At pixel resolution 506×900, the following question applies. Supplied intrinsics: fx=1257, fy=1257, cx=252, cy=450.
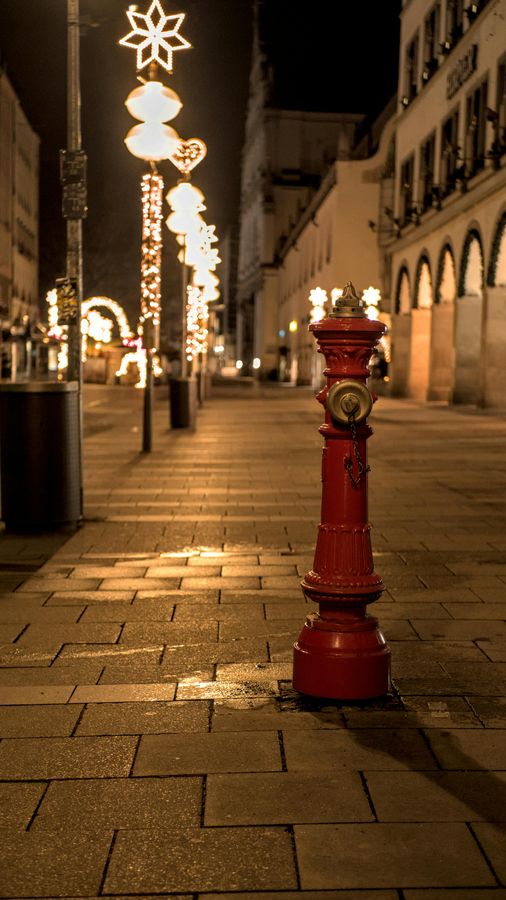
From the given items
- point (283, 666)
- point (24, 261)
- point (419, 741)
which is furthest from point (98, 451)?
point (24, 261)

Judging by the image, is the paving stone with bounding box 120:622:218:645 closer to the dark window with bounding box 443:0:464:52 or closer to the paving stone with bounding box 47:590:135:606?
the paving stone with bounding box 47:590:135:606

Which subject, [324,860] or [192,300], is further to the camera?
[192,300]

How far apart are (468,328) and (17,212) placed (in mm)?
57401

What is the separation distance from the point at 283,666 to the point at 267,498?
22.2 feet

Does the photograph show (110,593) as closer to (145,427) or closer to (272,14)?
(145,427)

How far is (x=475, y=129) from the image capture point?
105ft

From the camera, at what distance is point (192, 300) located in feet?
108

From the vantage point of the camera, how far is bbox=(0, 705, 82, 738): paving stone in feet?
15.0

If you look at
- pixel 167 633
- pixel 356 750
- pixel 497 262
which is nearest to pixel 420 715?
pixel 356 750

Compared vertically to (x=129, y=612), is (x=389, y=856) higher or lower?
higher

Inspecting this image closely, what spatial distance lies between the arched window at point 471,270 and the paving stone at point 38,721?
29077 millimetres

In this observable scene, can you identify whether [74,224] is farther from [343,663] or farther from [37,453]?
[343,663]

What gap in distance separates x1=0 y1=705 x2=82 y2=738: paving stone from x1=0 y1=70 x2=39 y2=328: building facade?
6056 cm

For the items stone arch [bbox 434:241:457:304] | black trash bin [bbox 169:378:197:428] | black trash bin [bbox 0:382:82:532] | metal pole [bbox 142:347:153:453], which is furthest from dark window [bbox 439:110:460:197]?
black trash bin [bbox 0:382:82:532]
